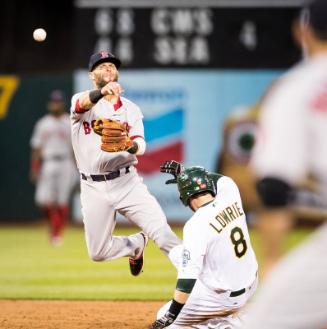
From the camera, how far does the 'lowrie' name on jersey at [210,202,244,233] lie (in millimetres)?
4930

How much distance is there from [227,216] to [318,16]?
2334 millimetres

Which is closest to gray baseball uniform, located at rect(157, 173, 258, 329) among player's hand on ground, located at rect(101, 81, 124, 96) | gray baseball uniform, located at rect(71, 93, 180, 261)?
player's hand on ground, located at rect(101, 81, 124, 96)

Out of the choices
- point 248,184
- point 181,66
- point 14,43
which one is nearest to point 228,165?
point 248,184

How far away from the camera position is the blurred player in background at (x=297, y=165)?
2.71 m

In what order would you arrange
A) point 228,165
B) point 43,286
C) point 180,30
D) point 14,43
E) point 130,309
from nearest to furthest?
point 130,309 < point 43,286 < point 180,30 < point 228,165 < point 14,43

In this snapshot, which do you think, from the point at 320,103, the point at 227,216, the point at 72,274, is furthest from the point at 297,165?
the point at 72,274

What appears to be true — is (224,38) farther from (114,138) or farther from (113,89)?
(113,89)

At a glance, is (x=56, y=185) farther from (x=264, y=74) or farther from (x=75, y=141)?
(x=75, y=141)

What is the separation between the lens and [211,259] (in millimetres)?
5008

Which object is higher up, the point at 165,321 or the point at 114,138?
the point at 114,138

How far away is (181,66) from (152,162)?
179cm

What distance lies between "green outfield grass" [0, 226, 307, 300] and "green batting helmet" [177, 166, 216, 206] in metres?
2.63

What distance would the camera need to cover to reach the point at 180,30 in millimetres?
12203

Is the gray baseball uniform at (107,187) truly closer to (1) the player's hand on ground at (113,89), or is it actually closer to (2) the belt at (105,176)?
(2) the belt at (105,176)
